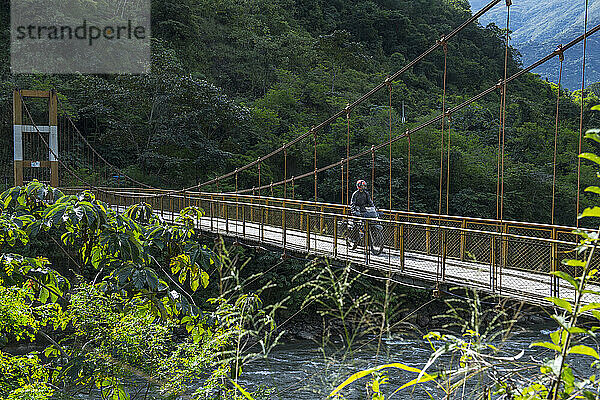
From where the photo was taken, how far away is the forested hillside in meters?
19.7

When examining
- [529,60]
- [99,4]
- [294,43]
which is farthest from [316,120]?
[529,60]

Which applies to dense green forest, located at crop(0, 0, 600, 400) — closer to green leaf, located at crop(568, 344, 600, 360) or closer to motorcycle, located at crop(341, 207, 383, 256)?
motorcycle, located at crop(341, 207, 383, 256)

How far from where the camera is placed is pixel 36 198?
2777 millimetres

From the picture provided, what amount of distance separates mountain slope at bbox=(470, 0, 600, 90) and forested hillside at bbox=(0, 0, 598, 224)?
1828 cm

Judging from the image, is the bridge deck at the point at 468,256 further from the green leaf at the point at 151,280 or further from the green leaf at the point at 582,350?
the green leaf at the point at 582,350

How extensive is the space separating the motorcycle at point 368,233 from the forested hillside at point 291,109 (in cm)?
1136

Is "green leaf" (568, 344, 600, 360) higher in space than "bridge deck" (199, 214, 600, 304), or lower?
higher

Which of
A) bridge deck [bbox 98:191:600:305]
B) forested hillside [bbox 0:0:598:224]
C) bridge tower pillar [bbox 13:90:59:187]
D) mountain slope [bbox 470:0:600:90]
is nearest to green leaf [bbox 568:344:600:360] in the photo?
bridge deck [bbox 98:191:600:305]

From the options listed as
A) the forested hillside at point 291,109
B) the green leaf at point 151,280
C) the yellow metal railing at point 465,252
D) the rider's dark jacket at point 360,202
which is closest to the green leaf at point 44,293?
the green leaf at point 151,280

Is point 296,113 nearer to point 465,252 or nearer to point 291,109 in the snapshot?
point 291,109

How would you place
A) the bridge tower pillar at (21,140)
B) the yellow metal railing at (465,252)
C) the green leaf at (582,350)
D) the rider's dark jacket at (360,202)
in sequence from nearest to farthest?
the green leaf at (582,350)
the yellow metal railing at (465,252)
the rider's dark jacket at (360,202)
the bridge tower pillar at (21,140)

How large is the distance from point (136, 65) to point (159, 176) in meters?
4.18

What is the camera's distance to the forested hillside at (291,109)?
19.7 meters

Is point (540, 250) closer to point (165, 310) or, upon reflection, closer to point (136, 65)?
point (165, 310)
